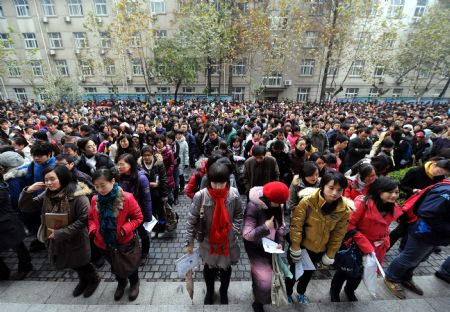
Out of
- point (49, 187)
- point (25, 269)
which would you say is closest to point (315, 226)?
point (49, 187)

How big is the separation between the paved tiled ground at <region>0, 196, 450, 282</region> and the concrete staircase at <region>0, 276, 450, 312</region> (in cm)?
18

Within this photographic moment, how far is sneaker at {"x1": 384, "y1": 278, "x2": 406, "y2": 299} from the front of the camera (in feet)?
9.88

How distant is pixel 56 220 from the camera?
2572 mm

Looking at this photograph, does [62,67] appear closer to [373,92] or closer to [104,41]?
[104,41]

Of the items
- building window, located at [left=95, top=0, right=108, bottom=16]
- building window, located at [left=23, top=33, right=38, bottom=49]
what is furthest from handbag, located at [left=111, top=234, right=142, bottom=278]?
building window, located at [left=23, top=33, right=38, bottom=49]

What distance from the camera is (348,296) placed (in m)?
2.95

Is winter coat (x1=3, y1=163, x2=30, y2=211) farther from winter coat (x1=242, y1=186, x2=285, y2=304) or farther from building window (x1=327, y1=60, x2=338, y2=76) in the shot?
building window (x1=327, y1=60, x2=338, y2=76)

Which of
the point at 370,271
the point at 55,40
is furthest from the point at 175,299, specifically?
the point at 55,40

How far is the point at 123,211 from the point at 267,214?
1.70 metres

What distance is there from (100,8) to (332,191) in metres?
31.0

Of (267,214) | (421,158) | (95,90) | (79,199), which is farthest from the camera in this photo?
(95,90)

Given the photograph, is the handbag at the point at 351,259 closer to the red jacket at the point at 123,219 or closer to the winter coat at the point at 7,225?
the red jacket at the point at 123,219

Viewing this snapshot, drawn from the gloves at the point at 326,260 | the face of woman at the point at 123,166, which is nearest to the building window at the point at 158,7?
the face of woman at the point at 123,166

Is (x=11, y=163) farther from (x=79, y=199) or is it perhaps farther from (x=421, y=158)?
(x=421, y=158)
